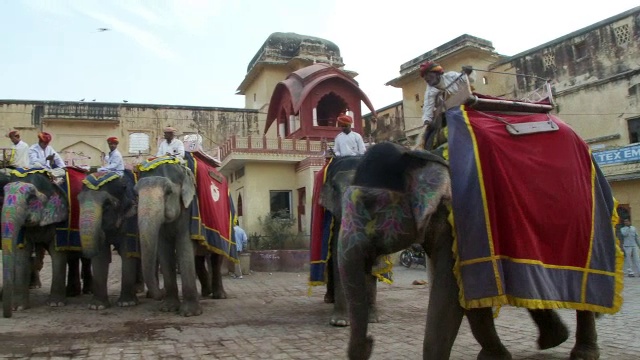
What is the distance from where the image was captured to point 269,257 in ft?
49.3

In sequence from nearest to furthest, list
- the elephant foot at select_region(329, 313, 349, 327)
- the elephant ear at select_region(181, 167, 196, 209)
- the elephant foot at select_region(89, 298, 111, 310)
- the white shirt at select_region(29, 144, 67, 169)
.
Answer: the elephant foot at select_region(329, 313, 349, 327) < the elephant ear at select_region(181, 167, 196, 209) < the elephant foot at select_region(89, 298, 111, 310) < the white shirt at select_region(29, 144, 67, 169)

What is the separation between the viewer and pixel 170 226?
24.6 feet

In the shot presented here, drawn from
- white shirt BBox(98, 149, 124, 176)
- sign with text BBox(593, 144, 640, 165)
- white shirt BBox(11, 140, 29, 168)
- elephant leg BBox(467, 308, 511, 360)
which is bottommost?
elephant leg BBox(467, 308, 511, 360)

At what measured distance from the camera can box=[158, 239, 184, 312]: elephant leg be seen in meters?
7.57

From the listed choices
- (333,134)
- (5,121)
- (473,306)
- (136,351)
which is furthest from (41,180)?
(5,121)

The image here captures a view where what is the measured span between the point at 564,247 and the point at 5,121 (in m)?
28.4

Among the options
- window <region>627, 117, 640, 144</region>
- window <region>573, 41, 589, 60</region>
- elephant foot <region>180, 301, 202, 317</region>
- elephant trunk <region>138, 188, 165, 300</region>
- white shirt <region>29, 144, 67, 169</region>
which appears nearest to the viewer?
elephant trunk <region>138, 188, 165, 300</region>

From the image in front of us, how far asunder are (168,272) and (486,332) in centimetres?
533

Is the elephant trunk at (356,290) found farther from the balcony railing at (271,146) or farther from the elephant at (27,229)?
the balcony railing at (271,146)

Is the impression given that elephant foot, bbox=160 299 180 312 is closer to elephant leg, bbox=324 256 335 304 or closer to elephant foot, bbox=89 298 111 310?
elephant foot, bbox=89 298 111 310

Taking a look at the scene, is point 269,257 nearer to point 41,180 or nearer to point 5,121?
point 41,180

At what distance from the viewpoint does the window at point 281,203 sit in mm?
18188

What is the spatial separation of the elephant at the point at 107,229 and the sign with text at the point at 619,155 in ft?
49.0

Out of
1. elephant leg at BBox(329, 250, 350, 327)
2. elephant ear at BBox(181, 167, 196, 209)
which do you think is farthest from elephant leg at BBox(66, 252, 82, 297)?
elephant leg at BBox(329, 250, 350, 327)
